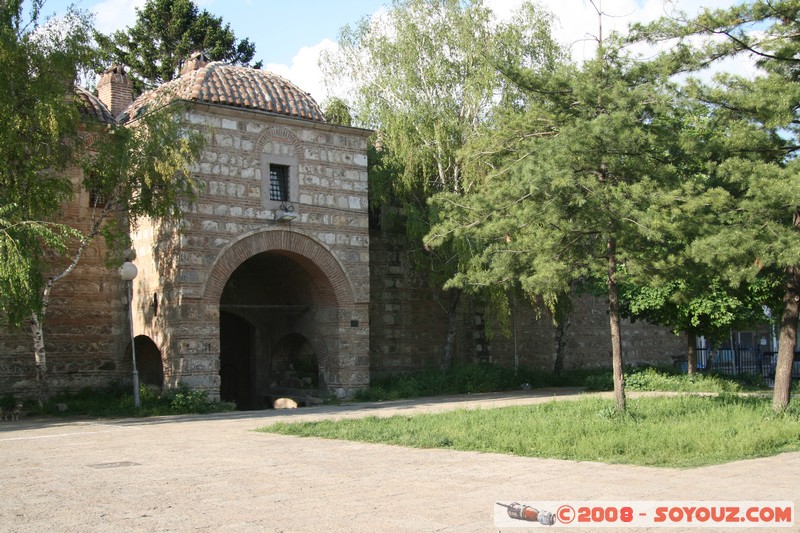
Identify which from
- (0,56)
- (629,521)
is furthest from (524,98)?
(629,521)

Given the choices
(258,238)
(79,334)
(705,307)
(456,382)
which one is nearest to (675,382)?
(705,307)

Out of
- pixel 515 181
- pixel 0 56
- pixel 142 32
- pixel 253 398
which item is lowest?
pixel 253 398

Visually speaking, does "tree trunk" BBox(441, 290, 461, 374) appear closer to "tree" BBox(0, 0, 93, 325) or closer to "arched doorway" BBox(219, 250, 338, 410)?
"arched doorway" BBox(219, 250, 338, 410)

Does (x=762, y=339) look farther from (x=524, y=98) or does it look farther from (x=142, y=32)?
(x=142, y=32)

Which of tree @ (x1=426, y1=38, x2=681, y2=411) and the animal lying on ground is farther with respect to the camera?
the animal lying on ground

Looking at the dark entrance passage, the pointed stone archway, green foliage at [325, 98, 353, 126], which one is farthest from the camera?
green foliage at [325, 98, 353, 126]

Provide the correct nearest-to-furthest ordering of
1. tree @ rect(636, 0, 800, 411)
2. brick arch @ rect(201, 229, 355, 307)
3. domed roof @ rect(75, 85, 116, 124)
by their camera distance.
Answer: tree @ rect(636, 0, 800, 411) < brick arch @ rect(201, 229, 355, 307) < domed roof @ rect(75, 85, 116, 124)

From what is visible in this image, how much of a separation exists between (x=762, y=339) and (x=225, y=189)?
1084 inches

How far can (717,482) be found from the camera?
754 cm

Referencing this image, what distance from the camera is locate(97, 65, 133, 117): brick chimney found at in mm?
21547

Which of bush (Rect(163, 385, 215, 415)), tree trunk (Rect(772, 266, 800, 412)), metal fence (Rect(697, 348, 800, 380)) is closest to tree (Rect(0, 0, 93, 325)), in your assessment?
bush (Rect(163, 385, 215, 415))

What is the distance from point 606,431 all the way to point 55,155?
11338 millimetres

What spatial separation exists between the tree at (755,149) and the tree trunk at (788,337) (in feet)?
0.05

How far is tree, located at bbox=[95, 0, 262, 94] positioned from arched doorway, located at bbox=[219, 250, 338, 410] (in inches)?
598
